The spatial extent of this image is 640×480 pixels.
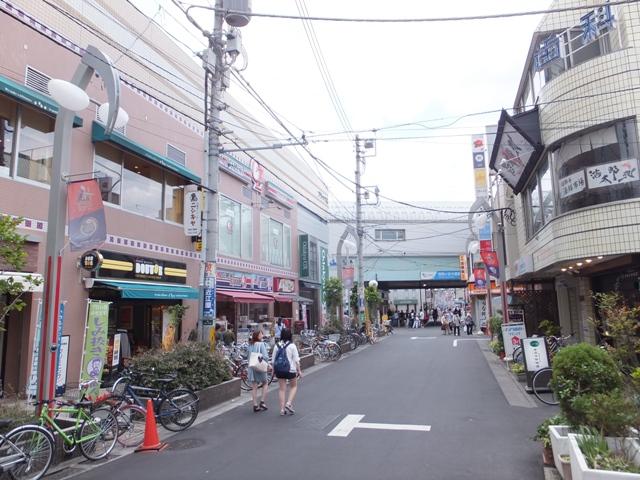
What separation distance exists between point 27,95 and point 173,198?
23.2 ft

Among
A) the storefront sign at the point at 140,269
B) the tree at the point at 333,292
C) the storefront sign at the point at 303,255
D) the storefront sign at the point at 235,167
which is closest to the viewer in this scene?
the storefront sign at the point at 140,269

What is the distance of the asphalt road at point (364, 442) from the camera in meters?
6.31

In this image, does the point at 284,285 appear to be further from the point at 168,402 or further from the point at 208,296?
the point at 168,402

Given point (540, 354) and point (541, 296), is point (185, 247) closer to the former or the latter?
point (540, 354)

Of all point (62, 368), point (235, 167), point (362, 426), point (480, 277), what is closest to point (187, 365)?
point (62, 368)

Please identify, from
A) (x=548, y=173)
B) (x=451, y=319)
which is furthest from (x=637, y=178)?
(x=451, y=319)

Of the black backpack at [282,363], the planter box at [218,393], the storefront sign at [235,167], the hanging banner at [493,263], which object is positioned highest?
the storefront sign at [235,167]

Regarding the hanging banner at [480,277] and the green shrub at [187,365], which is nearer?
the green shrub at [187,365]

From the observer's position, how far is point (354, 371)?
640 inches

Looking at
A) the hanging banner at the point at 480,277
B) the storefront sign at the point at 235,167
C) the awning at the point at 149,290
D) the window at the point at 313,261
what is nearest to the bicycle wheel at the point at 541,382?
the awning at the point at 149,290

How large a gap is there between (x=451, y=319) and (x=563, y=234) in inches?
1091

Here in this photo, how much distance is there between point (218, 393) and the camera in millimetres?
10883

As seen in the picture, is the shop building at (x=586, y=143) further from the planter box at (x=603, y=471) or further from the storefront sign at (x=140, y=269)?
the storefront sign at (x=140, y=269)

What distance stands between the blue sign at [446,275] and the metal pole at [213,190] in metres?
37.8
